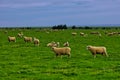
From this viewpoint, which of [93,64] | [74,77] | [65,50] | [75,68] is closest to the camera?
[74,77]

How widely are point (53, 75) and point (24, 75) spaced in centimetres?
132

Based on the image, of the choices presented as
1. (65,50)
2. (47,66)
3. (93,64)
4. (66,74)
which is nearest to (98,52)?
(65,50)

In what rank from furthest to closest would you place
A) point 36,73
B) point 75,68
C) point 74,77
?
point 75,68, point 36,73, point 74,77

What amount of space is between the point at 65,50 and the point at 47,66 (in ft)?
16.1

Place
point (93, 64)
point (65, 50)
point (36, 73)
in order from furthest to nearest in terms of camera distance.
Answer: point (65, 50) → point (93, 64) → point (36, 73)

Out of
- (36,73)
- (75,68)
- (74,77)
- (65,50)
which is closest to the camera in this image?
(74,77)

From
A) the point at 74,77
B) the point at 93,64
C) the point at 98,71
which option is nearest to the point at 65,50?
the point at 93,64

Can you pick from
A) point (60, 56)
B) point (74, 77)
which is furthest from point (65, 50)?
point (74, 77)

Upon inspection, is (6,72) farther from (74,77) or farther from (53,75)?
(74,77)

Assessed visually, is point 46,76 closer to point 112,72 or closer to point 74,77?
point 74,77

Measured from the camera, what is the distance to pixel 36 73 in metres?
15.6

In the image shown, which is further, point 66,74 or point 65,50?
point 65,50

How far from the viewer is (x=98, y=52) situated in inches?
918

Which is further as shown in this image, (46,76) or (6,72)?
(6,72)
